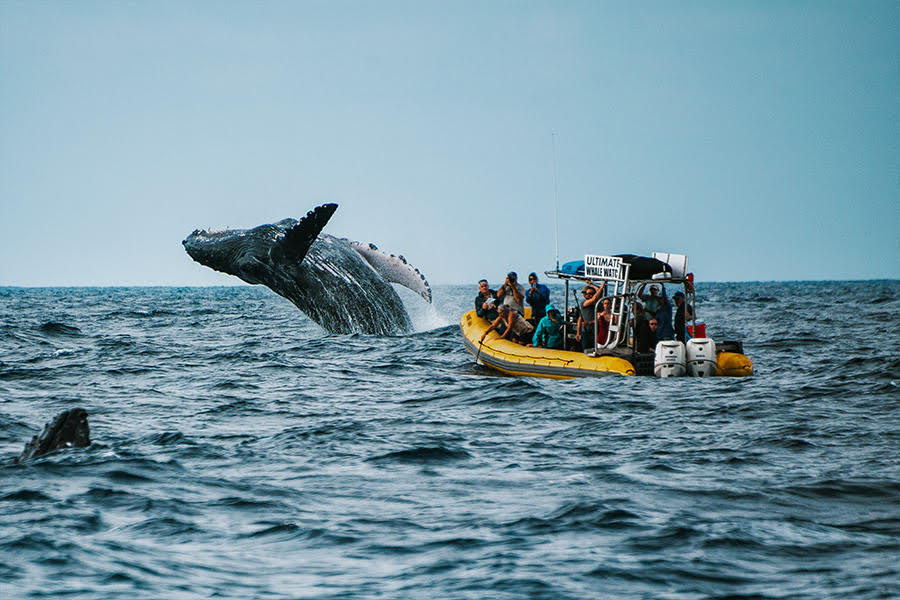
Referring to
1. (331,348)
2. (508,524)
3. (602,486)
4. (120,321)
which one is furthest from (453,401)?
(120,321)

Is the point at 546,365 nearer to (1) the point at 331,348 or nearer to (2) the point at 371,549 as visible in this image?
(1) the point at 331,348

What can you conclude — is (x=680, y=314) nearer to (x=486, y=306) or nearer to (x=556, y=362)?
(x=556, y=362)

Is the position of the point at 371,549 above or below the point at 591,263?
below

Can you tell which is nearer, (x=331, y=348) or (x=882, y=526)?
(x=882, y=526)

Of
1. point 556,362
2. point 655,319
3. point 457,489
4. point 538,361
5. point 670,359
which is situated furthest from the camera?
point 538,361

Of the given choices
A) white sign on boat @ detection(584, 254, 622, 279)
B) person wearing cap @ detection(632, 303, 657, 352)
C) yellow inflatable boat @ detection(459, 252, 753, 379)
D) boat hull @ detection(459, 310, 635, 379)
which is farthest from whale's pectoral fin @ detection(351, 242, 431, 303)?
person wearing cap @ detection(632, 303, 657, 352)

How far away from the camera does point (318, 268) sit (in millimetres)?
15312

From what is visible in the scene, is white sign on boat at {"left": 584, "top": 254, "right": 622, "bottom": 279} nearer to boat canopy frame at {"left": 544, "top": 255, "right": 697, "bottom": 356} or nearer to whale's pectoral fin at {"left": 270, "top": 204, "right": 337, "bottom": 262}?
boat canopy frame at {"left": 544, "top": 255, "right": 697, "bottom": 356}

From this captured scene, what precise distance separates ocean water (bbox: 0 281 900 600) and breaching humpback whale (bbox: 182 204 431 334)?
195cm

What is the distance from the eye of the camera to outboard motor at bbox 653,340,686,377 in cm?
1276

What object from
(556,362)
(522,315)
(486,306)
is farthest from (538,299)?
(556,362)

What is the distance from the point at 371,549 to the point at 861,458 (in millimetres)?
4553

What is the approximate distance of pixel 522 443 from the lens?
8844mm

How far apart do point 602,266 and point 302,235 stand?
4198 millimetres
